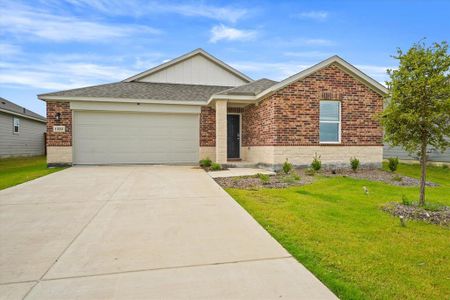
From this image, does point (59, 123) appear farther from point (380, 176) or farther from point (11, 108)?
point (380, 176)

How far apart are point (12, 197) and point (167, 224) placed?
4.47 meters

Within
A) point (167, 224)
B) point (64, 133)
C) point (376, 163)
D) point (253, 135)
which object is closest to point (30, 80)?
point (64, 133)

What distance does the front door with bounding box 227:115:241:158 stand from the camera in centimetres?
1421

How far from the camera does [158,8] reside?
12219 millimetres

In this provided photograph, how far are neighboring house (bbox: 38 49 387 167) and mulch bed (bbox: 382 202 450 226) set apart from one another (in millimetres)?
5663

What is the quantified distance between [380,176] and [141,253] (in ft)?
31.4

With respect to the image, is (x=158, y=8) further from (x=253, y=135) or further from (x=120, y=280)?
(x=120, y=280)

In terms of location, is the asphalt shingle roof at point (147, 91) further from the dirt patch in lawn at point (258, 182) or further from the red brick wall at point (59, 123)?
the dirt patch in lawn at point (258, 182)

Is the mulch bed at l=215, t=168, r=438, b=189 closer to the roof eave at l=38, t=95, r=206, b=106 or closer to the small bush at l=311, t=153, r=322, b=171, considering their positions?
the small bush at l=311, t=153, r=322, b=171

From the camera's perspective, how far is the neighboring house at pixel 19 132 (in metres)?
18.0

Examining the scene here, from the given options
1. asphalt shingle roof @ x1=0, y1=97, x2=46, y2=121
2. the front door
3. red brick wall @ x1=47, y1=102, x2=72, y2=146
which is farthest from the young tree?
asphalt shingle roof @ x1=0, y1=97, x2=46, y2=121

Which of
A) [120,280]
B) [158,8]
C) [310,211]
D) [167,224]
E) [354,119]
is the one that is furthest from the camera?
[158,8]

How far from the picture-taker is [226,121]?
12.4 metres

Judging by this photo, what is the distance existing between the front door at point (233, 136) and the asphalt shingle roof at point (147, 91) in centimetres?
183
